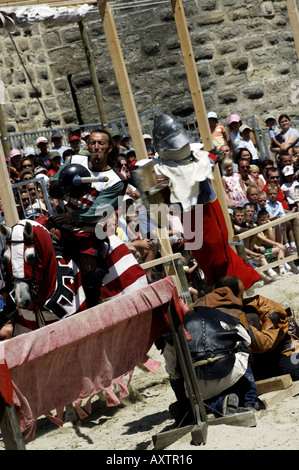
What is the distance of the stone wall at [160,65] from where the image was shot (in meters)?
14.3

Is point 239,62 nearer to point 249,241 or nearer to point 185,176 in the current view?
point 249,241

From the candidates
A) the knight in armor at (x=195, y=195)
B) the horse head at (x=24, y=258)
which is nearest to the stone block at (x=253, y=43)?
the knight in armor at (x=195, y=195)

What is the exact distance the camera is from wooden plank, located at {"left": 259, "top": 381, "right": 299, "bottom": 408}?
528cm

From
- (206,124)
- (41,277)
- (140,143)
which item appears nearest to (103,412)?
(41,277)

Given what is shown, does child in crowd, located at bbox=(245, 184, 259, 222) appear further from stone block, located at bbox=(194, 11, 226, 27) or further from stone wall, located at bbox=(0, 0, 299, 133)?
stone block, located at bbox=(194, 11, 226, 27)

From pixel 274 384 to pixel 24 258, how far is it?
1876 millimetres

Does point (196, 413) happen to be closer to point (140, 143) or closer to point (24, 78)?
point (140, 143)

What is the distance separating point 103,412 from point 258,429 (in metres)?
2.15

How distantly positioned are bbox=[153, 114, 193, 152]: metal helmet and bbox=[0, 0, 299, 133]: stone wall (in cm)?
757

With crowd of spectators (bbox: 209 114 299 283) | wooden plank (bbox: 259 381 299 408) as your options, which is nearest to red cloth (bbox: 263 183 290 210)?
crowd of spectators (bbox: 209 114 299 283)

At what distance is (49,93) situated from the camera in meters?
15.2

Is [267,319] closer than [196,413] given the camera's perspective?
No

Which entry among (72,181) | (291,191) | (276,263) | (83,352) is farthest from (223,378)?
(291,191)

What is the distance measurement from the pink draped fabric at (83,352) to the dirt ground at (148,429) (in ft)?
1.95
